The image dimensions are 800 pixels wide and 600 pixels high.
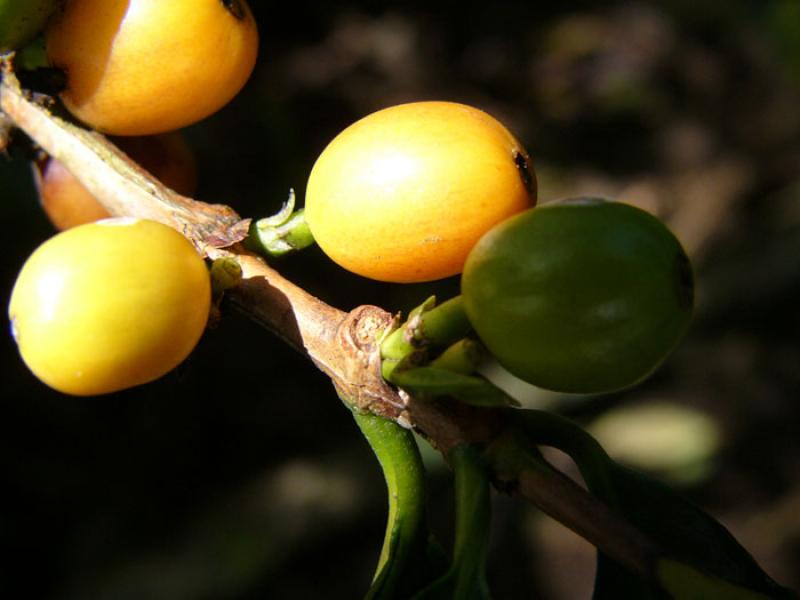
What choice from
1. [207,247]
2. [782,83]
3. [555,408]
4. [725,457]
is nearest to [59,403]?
[555,408]

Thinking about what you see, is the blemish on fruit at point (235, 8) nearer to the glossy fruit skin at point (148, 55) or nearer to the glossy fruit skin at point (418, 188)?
the glossy fruit skin at point (148, 55)

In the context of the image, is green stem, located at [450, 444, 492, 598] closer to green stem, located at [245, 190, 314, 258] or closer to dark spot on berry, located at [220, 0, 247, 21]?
green stem, located at [245, 190, 314, 258]

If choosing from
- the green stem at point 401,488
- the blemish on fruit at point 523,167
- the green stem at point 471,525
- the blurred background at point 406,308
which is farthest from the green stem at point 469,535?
the blurred background at point 406,308

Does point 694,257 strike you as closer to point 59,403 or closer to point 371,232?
point 59,403

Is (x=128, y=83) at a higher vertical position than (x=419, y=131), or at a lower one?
higher

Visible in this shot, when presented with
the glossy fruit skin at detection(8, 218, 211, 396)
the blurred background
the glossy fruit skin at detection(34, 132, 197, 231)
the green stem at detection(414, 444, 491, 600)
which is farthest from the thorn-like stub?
the blurred background

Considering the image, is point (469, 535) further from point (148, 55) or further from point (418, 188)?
point (148, 55)
